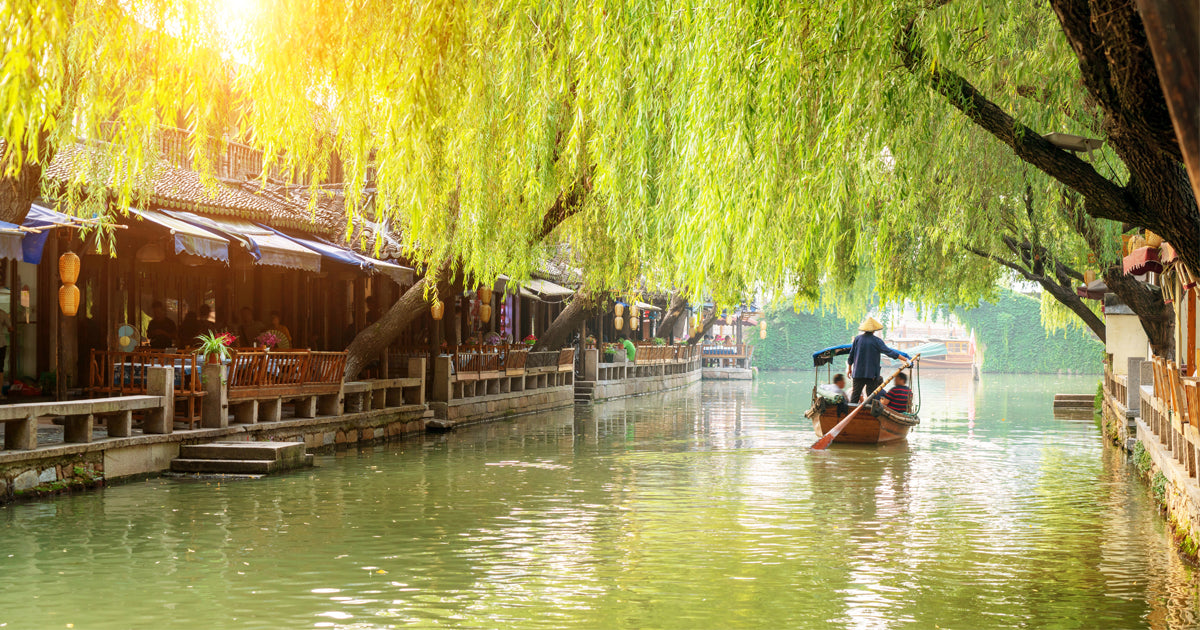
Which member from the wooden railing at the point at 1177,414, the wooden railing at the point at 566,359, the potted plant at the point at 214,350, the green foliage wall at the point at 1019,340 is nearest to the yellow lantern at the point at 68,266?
the potted plant at the point at 214,350

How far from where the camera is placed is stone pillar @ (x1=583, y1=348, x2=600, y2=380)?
96.5ft

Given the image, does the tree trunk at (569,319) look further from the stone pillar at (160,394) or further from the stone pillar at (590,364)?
the stone pillar at (160,394)

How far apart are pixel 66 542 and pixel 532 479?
5667 millimetres

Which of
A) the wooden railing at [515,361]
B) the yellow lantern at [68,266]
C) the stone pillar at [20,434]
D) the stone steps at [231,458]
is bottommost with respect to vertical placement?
the stone steps at [231,458]

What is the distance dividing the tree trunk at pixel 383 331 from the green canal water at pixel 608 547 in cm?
203

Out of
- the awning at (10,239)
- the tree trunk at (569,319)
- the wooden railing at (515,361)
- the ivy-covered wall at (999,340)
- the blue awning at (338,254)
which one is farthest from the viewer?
the ivy-covered wall at (999,340)

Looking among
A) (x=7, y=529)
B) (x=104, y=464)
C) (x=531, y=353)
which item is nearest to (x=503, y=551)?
(x=7, y=529)

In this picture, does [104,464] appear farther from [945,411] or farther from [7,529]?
[945,411]

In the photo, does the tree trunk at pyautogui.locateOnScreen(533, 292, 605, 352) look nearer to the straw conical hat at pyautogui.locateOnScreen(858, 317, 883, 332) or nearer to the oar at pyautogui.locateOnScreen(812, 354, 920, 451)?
the straw conical hat at pyautogui.locateOnScreen(858, 317, 883, 332)

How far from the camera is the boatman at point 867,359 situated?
18.2 m

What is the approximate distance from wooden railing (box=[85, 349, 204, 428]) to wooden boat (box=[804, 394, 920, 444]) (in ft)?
30.4

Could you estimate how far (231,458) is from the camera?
1280 cm

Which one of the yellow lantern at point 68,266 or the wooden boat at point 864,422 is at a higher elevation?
the yellow lantern at point 68,266

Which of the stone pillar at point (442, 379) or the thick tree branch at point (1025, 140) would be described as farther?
the stone pillar at point (442, 379)
